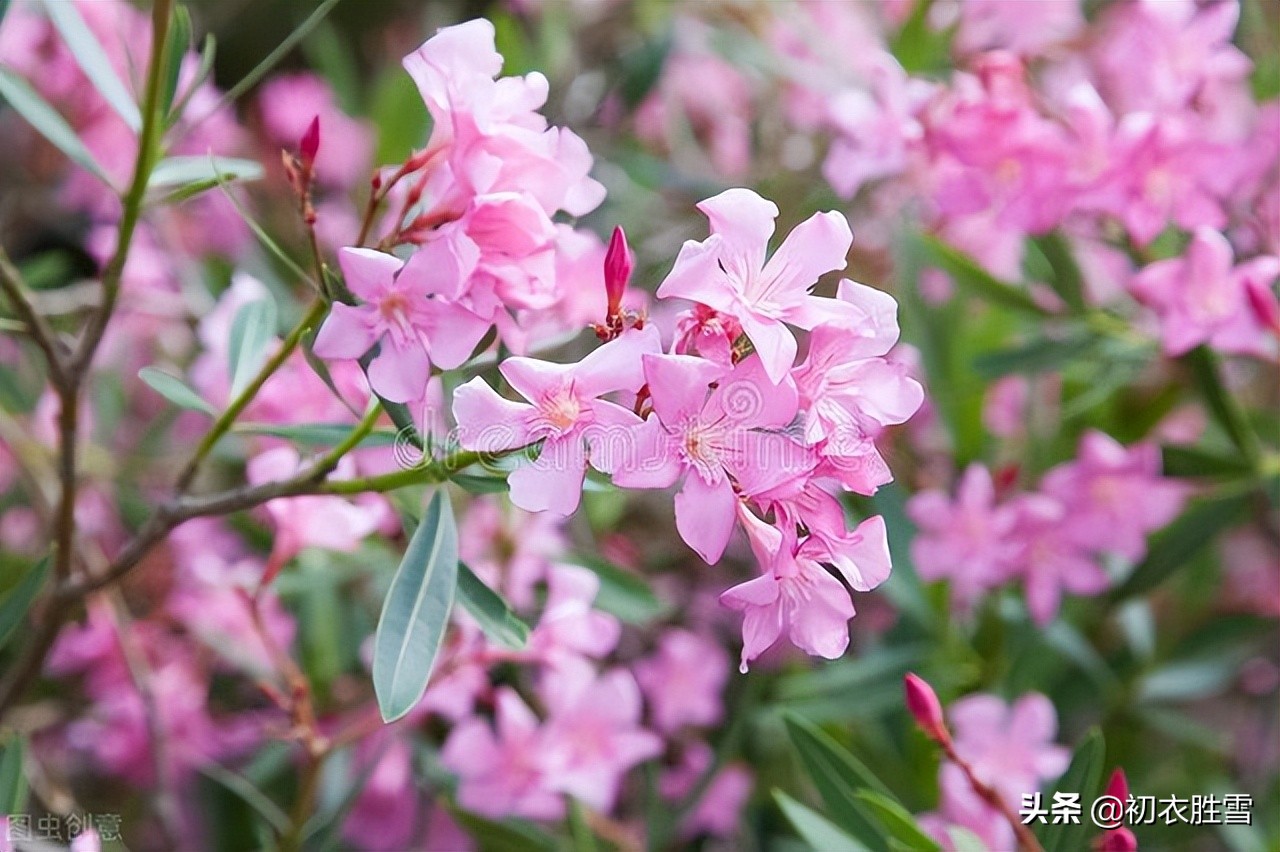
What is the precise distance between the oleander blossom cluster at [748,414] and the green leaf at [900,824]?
0.58 feet

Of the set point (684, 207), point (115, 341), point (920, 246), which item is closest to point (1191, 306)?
point (920, 246)

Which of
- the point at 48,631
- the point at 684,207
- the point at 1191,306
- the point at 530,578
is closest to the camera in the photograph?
the point at 48,631

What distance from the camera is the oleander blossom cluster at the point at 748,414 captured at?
52 centimetres

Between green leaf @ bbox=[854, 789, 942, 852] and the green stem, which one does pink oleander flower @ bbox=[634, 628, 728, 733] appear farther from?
the green stem

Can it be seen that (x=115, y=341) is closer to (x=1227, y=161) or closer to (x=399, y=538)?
(x=399, y=538)

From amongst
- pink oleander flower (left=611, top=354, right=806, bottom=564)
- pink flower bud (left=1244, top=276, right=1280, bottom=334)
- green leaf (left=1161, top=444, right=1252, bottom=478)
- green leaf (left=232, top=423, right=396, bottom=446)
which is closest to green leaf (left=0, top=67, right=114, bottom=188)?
green leaf (left=232, top=423, right=396, bottom=446)

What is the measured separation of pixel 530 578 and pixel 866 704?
315mm

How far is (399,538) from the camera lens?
3.71 feet

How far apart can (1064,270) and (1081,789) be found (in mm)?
477

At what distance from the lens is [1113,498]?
103 centimetres

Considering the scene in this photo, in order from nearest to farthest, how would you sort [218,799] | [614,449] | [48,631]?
[614,449] → [48,631] → [218,799]

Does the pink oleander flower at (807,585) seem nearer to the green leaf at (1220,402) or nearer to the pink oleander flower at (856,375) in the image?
the pink oleander flower at (856,375)

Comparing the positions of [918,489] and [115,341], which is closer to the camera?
[918,489]

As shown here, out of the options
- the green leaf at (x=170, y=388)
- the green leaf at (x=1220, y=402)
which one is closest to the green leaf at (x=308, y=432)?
the green leaf at (x=170, y=388)
